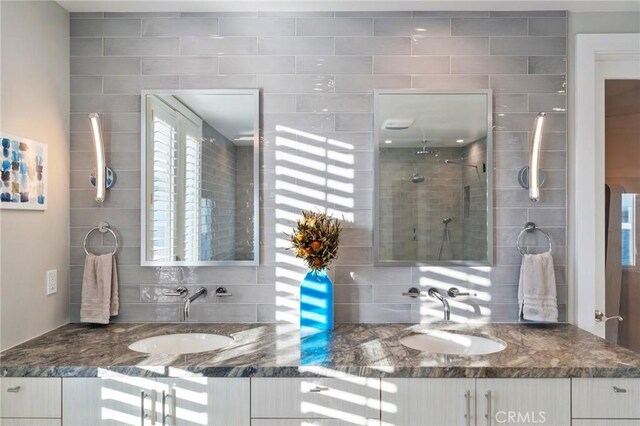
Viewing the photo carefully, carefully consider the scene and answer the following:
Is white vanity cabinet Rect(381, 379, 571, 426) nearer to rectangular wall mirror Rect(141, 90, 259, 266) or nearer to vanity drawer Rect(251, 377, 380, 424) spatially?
vanity drawer Rect(251, 377, 380, 424)

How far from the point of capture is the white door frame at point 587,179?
7.41 ft

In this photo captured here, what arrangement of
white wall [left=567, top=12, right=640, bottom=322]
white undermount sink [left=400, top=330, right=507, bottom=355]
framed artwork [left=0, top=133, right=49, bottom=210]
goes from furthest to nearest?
white wall [left=567, top=12, right=640, bottom=322] < white undermount sink [left=400, top=330, right=507, bottom=355] < framed artwork [left=0, top=133, right=49, bottom=210]

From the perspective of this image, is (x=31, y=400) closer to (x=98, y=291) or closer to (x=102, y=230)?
(x=98, y=291)

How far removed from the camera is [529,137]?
228cm

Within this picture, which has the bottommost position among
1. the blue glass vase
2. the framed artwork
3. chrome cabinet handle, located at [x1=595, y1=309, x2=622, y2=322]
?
chrome cabinet handle, located at [x1=595, y1=309, x2=622, y2=322]

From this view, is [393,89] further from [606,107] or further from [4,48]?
[4,48]

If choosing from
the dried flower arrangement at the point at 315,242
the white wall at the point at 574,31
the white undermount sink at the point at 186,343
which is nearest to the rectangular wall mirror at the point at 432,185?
the dried flower arrangement at the point at 315,242

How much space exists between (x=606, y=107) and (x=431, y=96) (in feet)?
2.97

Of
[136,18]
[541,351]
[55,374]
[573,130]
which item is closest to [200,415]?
[55,374]

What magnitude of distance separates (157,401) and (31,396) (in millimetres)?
462

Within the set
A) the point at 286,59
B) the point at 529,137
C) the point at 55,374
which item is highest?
the point at 286,59

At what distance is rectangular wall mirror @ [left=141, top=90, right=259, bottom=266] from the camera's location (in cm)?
228

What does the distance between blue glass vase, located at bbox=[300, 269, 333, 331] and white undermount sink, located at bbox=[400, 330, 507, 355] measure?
1.19 feet

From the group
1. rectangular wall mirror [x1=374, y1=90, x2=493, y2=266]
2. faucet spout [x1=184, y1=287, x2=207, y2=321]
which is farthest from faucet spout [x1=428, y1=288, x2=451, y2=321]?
faucet spout [x1=184, y1=287, x2=207, y2=321]
